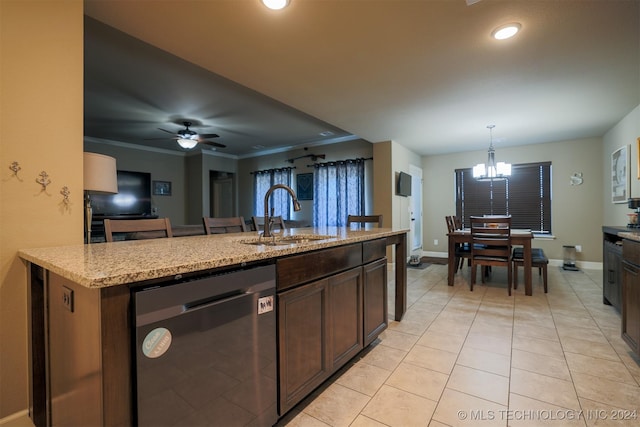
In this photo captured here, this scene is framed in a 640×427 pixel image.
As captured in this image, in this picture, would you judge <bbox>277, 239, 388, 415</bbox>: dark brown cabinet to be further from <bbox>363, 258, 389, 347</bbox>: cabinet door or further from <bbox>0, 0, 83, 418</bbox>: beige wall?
<bbox>0, 0, 83, 418</bbox>: beige wall

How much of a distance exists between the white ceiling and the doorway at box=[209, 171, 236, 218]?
330 cm

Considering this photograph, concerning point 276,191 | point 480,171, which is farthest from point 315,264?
point 276,191

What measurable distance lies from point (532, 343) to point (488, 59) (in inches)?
92.6

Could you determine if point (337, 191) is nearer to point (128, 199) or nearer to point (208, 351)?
point (128, 199)

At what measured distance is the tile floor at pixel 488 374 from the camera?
1545 mm

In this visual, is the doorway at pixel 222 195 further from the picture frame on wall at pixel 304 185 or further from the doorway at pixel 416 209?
the doorway at pixel 416 209

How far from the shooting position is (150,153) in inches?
267

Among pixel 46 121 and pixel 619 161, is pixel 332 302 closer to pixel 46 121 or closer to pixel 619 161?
pixel 46 121

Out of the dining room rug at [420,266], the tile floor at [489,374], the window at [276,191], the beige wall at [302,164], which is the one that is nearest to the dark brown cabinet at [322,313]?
the tile floor at [489,374]

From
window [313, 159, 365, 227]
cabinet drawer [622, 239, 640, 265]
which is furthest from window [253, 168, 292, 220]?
cabinet drawer [622, 239, 640, 265]

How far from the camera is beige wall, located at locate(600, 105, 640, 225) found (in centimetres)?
364

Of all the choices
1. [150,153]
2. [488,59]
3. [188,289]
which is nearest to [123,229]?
[188,289]

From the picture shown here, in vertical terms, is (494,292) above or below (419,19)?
below

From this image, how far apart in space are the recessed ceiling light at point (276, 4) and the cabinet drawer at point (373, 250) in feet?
5.34
